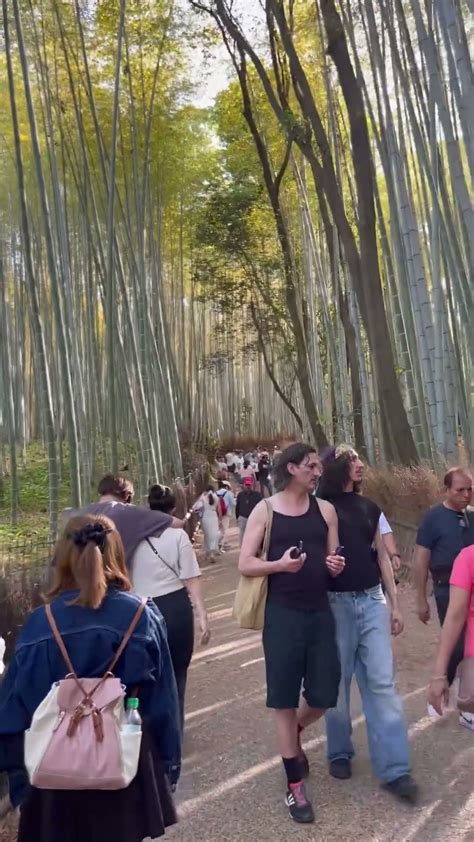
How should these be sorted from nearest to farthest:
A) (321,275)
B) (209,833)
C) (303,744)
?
(209,833)
(303,744)
(321,275)

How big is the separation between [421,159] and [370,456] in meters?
3.29

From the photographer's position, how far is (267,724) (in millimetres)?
3369

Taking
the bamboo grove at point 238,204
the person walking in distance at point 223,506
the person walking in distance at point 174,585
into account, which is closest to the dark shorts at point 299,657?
the person walking in distance at point 174,585

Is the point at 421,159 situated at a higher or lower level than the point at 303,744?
higher

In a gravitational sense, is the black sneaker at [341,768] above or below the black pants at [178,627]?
below

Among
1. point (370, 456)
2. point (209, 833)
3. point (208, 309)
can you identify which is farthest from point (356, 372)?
point (208, 309)

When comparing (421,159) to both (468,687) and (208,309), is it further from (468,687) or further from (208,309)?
(208,309)

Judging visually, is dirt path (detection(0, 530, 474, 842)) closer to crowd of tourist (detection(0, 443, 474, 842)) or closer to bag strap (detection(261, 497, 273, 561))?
crowd of tourist (detection(0, 443, 474, 842))

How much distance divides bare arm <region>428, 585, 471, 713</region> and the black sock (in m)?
0.73

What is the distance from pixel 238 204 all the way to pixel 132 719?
12.8 m

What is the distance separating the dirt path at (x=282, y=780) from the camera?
93.3 inches

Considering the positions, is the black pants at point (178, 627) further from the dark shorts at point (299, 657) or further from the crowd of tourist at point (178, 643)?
the dark shorts at point (299, 657)

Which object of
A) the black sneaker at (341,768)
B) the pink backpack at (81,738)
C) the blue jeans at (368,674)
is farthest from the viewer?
the black sneaker at (341,768)

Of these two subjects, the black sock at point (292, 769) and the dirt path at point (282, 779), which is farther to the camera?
the black sock at point (292, 769)
